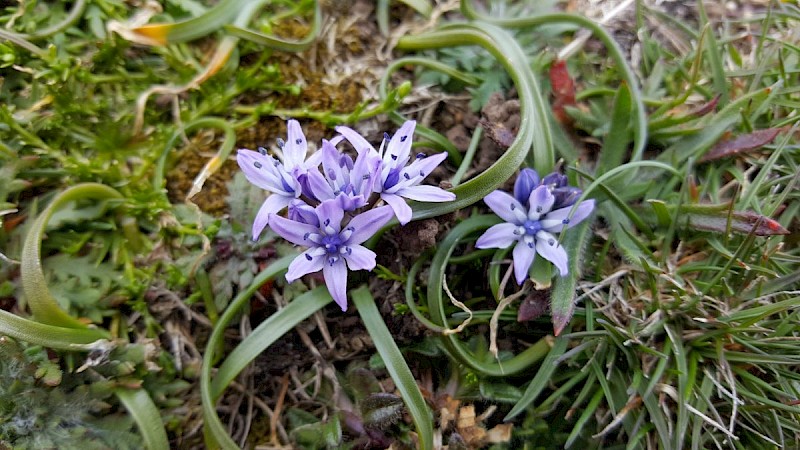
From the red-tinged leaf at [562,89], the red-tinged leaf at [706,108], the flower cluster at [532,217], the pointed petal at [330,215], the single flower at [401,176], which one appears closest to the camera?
the pointed petal at [330,215]

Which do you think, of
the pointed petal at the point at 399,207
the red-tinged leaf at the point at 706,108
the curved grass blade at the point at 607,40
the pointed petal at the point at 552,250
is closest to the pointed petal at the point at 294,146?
the pointed petal at the point at 399,207

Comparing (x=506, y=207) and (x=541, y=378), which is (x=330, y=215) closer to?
(x=506, y=207)

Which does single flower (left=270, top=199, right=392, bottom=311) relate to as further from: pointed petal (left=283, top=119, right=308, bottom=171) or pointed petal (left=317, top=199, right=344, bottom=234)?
pointed petal (left=283, top=119, right=308, bottom=171)

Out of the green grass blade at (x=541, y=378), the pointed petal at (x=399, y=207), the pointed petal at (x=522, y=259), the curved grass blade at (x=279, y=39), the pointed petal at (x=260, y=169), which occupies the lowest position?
the green grass blade at (x=541, y=378)

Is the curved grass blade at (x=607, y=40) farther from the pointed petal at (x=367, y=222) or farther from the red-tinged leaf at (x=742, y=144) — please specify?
the pointed petal at (x=367, y=222)

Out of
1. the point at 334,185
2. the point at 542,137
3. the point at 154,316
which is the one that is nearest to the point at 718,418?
the point at 542,137

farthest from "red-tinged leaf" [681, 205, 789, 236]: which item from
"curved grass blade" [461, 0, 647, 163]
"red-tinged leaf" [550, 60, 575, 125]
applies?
"red-tinged leaf" [550, 60, 575, 125]
